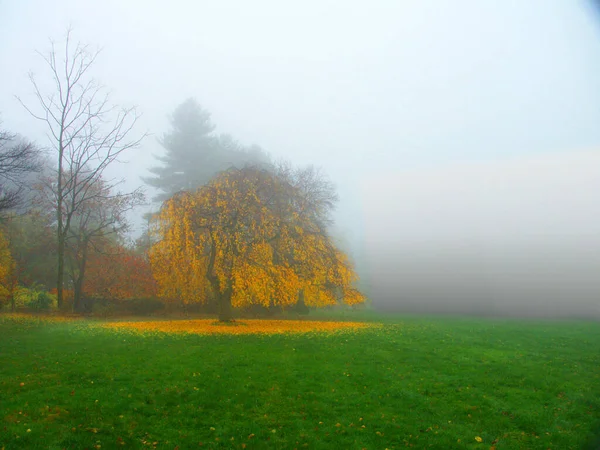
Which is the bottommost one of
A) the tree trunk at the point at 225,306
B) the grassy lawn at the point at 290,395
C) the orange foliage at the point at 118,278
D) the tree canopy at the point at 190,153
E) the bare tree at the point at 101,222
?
the grassy lawn at the point at 290,395

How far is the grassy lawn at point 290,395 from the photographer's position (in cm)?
602

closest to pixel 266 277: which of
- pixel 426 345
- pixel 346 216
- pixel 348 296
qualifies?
pixel 348 296

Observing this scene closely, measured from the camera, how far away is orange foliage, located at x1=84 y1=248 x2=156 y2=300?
22.9m

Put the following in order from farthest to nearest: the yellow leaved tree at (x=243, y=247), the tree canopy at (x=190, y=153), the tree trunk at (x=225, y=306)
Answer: the tree canopy at (x=190, y=153) < the tree trunk at (x=225, y=306) < the yellow leaved tree at (x=243, y=247)

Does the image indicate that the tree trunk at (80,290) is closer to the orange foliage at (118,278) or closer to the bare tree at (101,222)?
the bare tree at (101,222)

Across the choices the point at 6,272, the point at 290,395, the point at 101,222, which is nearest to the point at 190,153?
the point at 101,222

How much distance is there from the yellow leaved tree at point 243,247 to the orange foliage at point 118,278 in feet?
13.4

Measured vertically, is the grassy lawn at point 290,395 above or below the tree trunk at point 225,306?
below

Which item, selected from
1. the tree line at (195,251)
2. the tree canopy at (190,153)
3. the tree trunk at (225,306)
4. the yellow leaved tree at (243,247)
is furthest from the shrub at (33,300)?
the tree canopy at (190,153)

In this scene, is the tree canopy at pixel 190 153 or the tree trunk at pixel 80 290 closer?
the tree trunk at pixel 80 290

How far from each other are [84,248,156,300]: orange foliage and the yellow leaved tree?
4092 mm

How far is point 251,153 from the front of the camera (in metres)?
49.1

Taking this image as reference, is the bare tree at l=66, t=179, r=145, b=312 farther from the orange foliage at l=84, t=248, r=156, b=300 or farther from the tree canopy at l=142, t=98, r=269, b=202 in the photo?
the tree canopy at l=142, t=98, r=269, b=202

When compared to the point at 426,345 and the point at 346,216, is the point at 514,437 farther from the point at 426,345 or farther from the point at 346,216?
the point at 346,216
